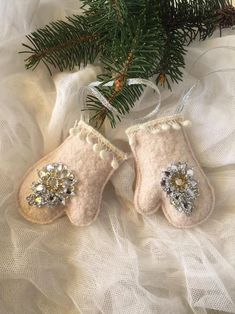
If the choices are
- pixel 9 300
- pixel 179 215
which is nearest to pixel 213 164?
pixel 179 215

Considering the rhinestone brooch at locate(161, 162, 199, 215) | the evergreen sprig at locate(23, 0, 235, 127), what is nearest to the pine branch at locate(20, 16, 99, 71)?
the evergreen sprig at locate(23, 0, 235, 127)

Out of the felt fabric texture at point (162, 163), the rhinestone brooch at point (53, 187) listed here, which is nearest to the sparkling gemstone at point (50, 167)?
the rhinestone brooch at point (53, 187)

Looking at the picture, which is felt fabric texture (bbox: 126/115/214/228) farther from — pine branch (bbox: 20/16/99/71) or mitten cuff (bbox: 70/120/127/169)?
pine branch (bbox: 20/16/99/71)

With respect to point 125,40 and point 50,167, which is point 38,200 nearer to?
point 50,167

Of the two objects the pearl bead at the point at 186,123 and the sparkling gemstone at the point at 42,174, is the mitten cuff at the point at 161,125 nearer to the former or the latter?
the pearl bead at the point at 186,123

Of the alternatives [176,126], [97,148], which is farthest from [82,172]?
[176,126]

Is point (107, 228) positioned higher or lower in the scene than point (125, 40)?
lower
